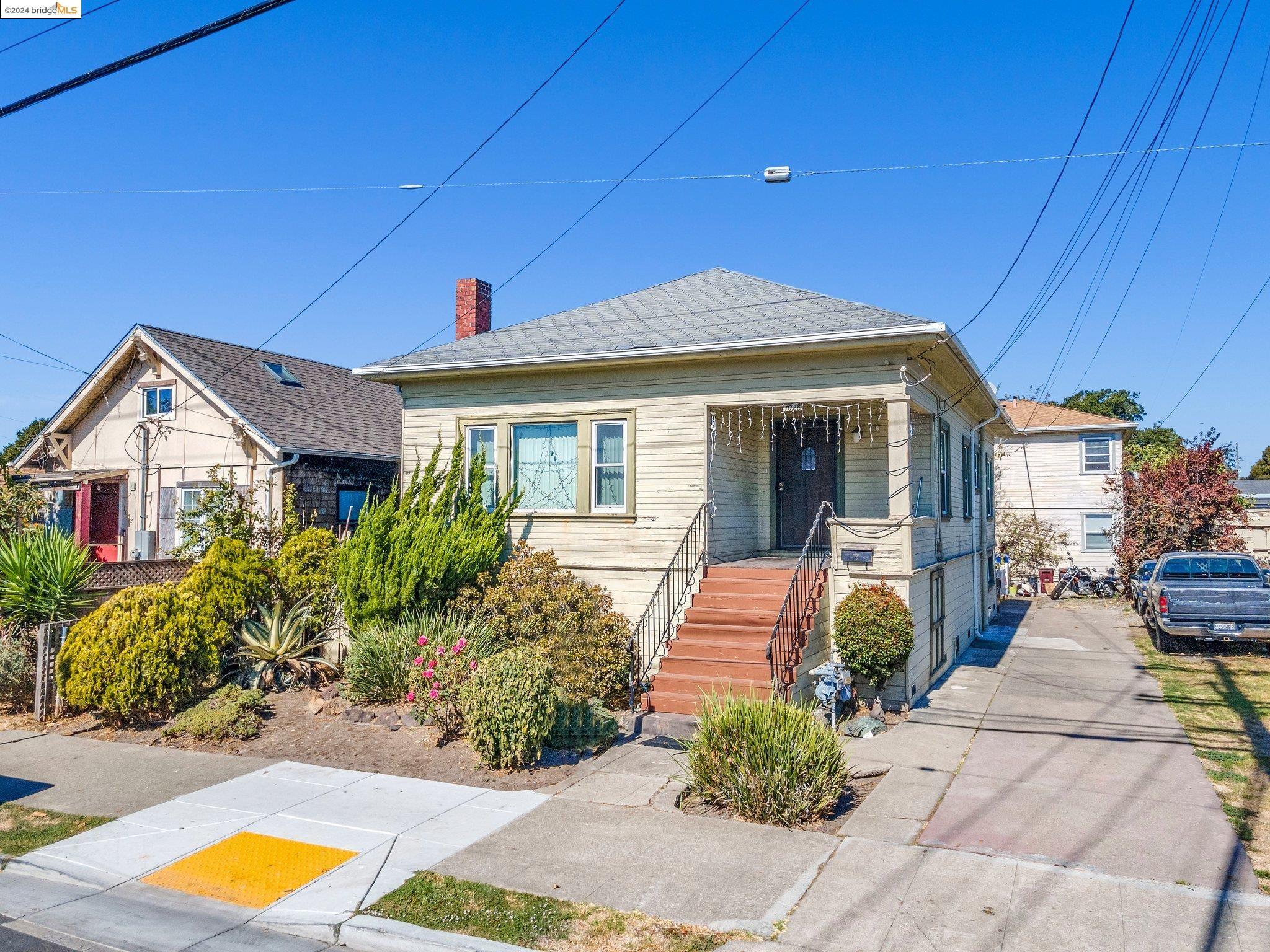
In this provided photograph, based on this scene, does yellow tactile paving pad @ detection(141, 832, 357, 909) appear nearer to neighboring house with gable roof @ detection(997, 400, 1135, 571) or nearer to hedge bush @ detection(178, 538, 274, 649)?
hedge bush @ detection(178, 538, 274, 649)

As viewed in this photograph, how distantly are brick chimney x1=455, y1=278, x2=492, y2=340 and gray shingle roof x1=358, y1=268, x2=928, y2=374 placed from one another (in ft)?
11.5

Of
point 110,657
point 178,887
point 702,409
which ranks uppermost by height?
point 702,409

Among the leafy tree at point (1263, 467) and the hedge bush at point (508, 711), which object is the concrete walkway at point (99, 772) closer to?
the hedge bush at point (508, 711)

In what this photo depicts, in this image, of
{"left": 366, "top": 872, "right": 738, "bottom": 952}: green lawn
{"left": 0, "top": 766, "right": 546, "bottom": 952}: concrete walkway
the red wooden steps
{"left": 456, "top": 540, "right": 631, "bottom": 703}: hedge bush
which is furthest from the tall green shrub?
{"left": 366, "top": 872, "right": 738, "bottom": 952}: green lawn

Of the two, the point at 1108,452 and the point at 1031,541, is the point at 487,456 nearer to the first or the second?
the point at 1031,541

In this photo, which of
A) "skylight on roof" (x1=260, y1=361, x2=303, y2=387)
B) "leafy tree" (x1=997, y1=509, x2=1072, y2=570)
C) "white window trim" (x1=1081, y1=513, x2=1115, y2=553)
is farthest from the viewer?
"leafy tree" (x1=997, y1=509, x2=1072, y2=570)

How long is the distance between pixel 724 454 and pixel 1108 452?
21076mm

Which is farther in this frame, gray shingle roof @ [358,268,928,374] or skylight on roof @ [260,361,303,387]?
skylight on roof @ [260,361,303,387]

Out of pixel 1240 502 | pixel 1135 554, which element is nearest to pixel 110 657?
pixel 1135 554

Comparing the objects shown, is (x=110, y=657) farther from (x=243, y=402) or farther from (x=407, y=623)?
(x=243, y=402)

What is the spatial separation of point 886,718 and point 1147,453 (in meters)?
24.2

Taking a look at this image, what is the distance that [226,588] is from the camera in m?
11.8

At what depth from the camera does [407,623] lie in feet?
37.3

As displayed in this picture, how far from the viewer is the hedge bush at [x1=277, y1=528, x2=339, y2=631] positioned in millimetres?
12930
